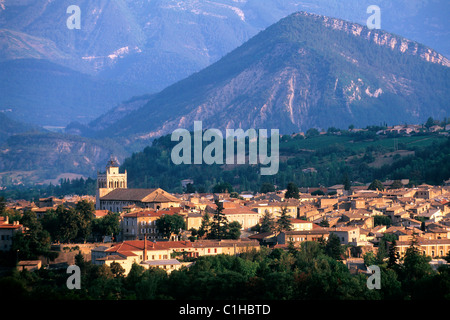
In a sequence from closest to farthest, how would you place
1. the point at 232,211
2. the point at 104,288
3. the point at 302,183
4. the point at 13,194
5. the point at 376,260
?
the point at 104,288
the point at 376,260
the point at 232,211
the point at 302,183
the point at 13,194

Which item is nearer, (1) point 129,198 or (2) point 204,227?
(2) point 204,227

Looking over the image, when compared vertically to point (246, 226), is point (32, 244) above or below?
below

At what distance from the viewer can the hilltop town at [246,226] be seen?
75000 millimetres

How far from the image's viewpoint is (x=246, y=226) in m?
88.8

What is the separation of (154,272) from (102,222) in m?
14.3

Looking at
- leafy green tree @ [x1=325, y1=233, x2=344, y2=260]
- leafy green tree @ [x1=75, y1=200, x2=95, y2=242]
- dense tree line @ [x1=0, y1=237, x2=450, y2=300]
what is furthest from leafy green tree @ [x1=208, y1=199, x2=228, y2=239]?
dense tree line @ [x1=0, y1=237, x2=450, y2=300]

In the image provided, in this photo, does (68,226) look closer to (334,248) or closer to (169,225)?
(169,225)

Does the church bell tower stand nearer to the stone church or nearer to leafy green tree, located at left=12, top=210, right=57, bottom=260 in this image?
the stone church

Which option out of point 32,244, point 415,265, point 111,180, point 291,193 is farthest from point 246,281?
point 111,180

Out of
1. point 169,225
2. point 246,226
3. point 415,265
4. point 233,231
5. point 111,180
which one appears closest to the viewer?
point 415,265

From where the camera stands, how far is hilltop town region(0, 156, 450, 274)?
75000 mm
